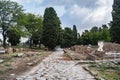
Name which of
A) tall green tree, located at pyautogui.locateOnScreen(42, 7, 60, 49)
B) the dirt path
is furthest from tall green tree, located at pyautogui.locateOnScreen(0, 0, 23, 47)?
the dirt path

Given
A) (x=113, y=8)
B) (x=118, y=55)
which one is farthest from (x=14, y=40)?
(x=118, y=55)

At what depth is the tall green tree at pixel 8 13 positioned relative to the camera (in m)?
68.2

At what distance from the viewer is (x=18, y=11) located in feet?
228

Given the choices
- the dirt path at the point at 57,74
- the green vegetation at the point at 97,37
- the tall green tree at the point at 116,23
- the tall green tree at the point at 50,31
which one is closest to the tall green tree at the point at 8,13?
the tall green tree at the point at 50,31

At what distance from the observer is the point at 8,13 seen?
225 feet

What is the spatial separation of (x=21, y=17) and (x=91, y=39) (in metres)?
44.5

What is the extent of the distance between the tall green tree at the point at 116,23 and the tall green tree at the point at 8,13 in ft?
67.0

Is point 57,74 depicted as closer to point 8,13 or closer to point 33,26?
point 8,13

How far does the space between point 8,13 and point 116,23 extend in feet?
75.9

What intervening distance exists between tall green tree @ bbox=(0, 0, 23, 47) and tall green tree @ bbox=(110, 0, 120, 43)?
20.4 m

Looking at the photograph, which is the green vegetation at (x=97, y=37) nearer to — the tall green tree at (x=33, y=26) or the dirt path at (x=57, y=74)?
the tall green tree at (x=33, y=26)

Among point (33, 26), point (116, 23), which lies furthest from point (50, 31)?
point (116, 23)

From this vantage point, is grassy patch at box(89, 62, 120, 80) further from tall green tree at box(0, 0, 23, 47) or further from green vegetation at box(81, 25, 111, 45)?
green vegetation at box(81, 25, 111, 45)

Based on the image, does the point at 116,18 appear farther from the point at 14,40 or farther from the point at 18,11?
the point at 14,40
